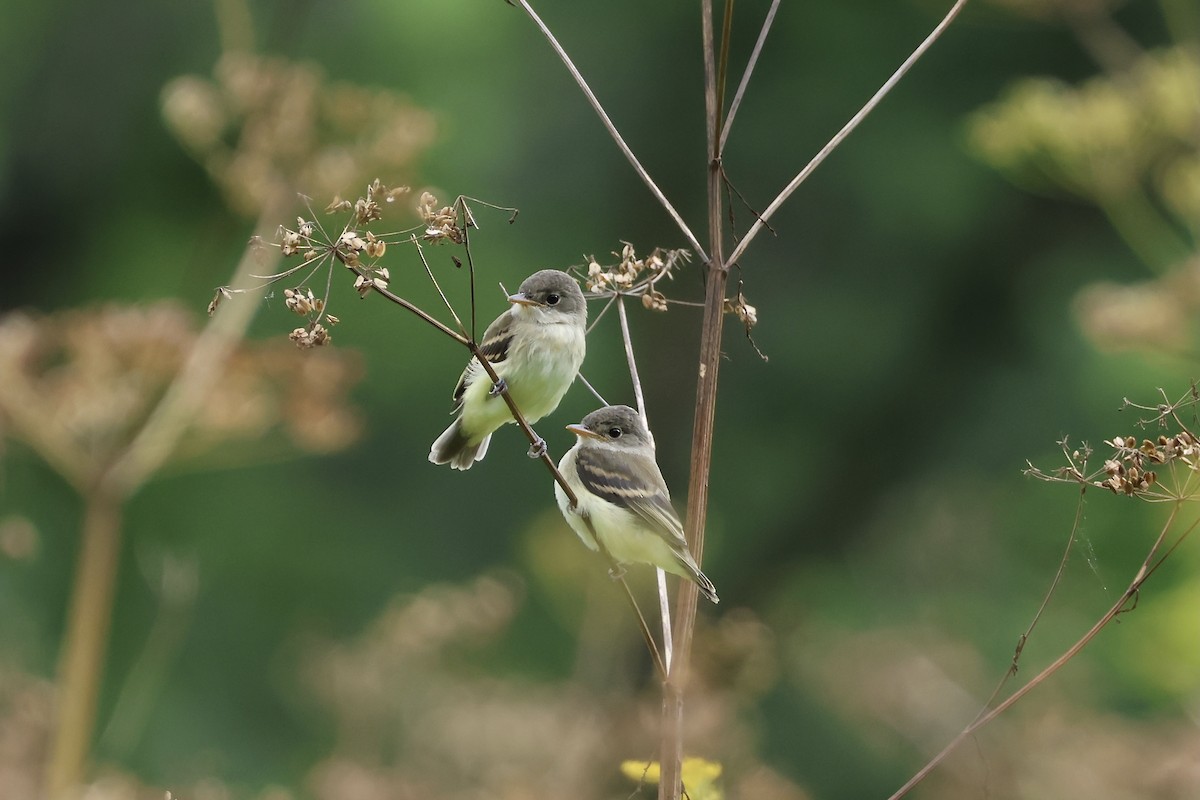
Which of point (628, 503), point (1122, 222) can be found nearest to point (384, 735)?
point (628, 503)

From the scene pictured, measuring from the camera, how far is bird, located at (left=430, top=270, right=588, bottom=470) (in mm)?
3705

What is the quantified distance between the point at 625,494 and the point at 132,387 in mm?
1784

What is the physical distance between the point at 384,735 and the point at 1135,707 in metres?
6.07

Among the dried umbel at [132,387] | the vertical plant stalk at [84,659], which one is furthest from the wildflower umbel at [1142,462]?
the dried umbel at [132,387]

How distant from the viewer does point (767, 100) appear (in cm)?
1140

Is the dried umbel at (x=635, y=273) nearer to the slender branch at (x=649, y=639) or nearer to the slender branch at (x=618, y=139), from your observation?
the slender branch at (x=618, y=139)

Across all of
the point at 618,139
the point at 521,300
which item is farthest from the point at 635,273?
the point at 521,300

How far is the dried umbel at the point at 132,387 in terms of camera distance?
4.26 m

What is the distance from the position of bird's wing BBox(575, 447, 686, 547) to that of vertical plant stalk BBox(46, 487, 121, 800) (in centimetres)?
141


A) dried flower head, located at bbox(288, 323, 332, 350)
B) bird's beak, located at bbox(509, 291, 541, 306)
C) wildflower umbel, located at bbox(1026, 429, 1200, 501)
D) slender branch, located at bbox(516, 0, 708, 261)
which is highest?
slender branch, located at bbox(516, 0, 708, 261)

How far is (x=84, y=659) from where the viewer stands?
382 cm

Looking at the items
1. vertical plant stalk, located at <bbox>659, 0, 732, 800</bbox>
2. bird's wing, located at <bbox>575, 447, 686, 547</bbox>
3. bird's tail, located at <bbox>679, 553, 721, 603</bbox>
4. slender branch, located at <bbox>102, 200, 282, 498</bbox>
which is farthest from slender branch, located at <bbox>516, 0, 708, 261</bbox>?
slender branch, located at <bbox>102, 200, 282, 498</bbox>

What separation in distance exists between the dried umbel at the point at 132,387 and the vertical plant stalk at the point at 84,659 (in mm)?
218

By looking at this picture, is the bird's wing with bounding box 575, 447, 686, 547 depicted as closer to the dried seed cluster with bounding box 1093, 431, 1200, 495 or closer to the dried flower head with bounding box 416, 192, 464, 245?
the dried seed cluster with bounding box 1093, 431, 1200, 495
